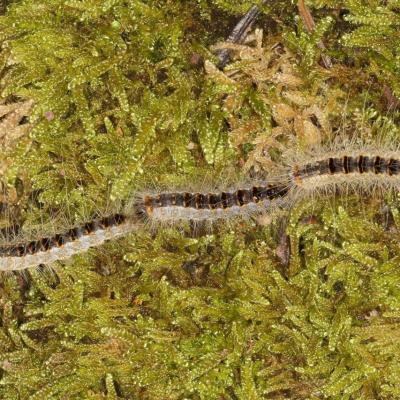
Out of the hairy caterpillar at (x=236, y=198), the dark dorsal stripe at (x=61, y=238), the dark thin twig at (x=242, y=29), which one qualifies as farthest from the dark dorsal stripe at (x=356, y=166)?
the dark dorsal stripe at (x=61, y=238)

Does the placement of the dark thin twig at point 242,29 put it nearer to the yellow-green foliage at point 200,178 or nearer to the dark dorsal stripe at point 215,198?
the yellow-green foliage at point 200,178

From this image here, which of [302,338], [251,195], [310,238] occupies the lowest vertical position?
[302,338]

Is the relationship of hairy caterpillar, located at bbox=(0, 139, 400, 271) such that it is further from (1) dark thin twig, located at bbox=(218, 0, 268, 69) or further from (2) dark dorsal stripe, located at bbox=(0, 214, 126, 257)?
(1) dark thin twig, located at bbox=(218, 0, 268, 69)

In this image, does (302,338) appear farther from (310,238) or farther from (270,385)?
(310,238)

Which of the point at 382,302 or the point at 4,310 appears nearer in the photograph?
the point at 382,302

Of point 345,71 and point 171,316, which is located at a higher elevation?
point 345,71

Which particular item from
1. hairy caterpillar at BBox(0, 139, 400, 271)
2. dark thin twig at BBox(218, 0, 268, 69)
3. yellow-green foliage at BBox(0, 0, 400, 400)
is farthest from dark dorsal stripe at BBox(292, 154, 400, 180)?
dark thin twig at BBox(218, 0, 268, 69)

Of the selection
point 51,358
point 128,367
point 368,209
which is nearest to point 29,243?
point 51,358

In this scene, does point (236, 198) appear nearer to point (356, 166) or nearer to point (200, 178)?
point (200, 178)
